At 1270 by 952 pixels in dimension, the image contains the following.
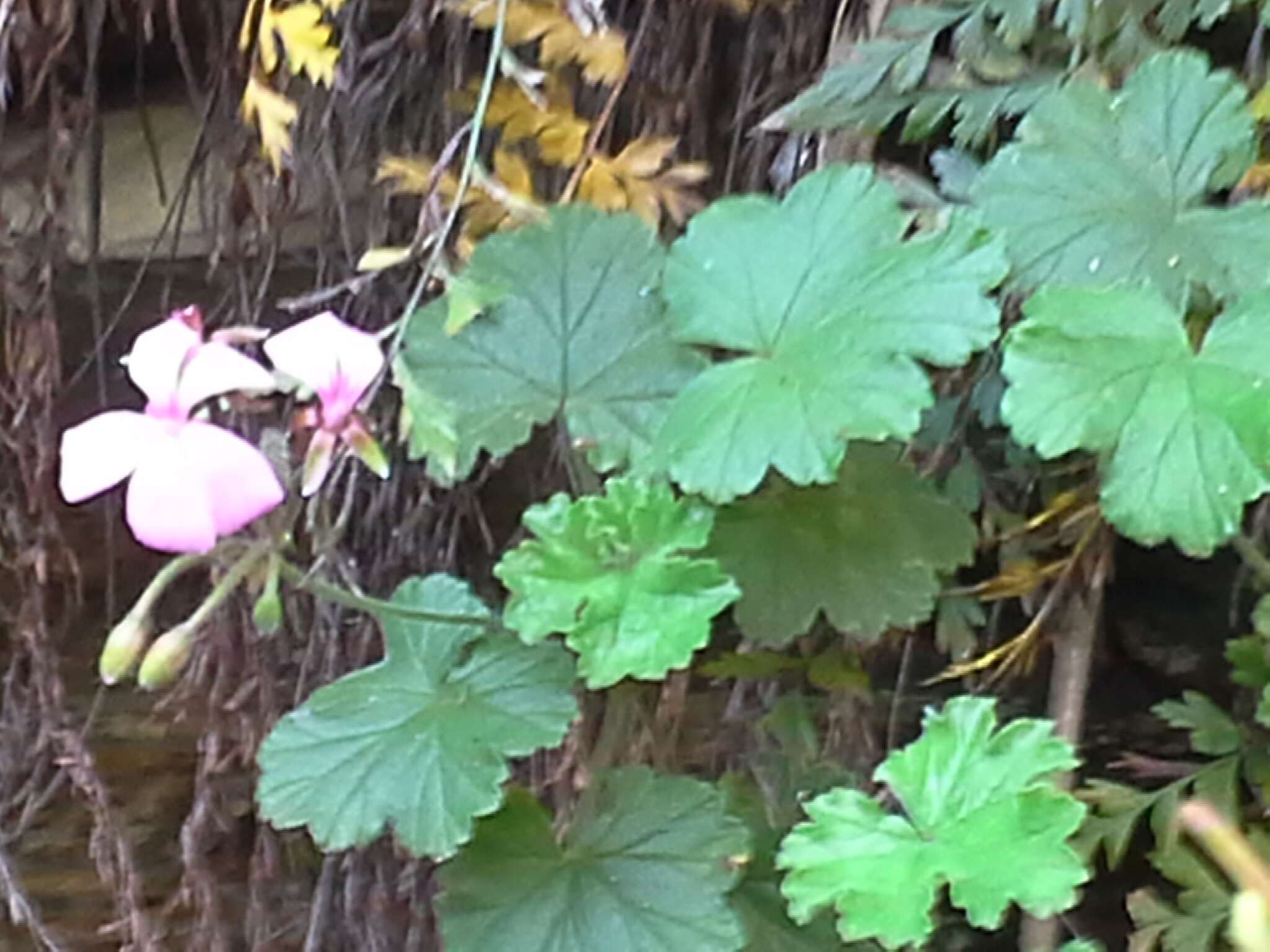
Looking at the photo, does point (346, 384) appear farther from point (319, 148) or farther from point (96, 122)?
point (96, 122)

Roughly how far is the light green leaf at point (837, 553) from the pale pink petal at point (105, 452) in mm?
287

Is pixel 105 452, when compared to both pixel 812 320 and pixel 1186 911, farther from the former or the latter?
pixel 1186 911

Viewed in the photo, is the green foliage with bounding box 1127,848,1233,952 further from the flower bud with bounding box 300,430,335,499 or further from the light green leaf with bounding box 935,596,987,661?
the flower bud with bounding box 300,430,335,499

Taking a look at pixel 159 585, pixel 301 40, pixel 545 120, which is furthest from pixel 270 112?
pixel 159 585

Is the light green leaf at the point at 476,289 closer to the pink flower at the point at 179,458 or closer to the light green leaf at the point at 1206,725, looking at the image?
the pink flower at the point at 179,458

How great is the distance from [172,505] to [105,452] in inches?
1.6

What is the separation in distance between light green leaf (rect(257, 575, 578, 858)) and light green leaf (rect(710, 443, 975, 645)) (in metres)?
0.10

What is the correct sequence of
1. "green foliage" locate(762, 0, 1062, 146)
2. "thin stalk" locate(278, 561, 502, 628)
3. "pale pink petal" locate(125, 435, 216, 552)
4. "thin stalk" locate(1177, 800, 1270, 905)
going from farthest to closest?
"green foliage" locate(762, 0, 1062, 146)
"thin stalk" locate(278, 561, 502, 628)
"pale pink petal" locate(125, 435, 216, 552)
"thin stalk" locate(1177, 800, 1270, 905)

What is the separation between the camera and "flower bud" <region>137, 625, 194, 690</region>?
651mm

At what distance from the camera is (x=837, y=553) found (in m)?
0.76

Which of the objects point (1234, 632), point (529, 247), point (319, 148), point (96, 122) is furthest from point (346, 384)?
point (1234, 632)

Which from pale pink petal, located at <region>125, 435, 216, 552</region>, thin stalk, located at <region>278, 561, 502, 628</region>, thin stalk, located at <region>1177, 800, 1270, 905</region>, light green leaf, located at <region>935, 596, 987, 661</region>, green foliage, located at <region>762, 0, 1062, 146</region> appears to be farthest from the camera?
light green leaf, located at <region>935, 596, 987, 661</region>

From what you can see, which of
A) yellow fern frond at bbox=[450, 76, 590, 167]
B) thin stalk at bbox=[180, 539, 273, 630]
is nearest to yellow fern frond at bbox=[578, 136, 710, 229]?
yellow fern frond at bbox=[450, 76, 590, 167]

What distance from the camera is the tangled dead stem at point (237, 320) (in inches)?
40.8
